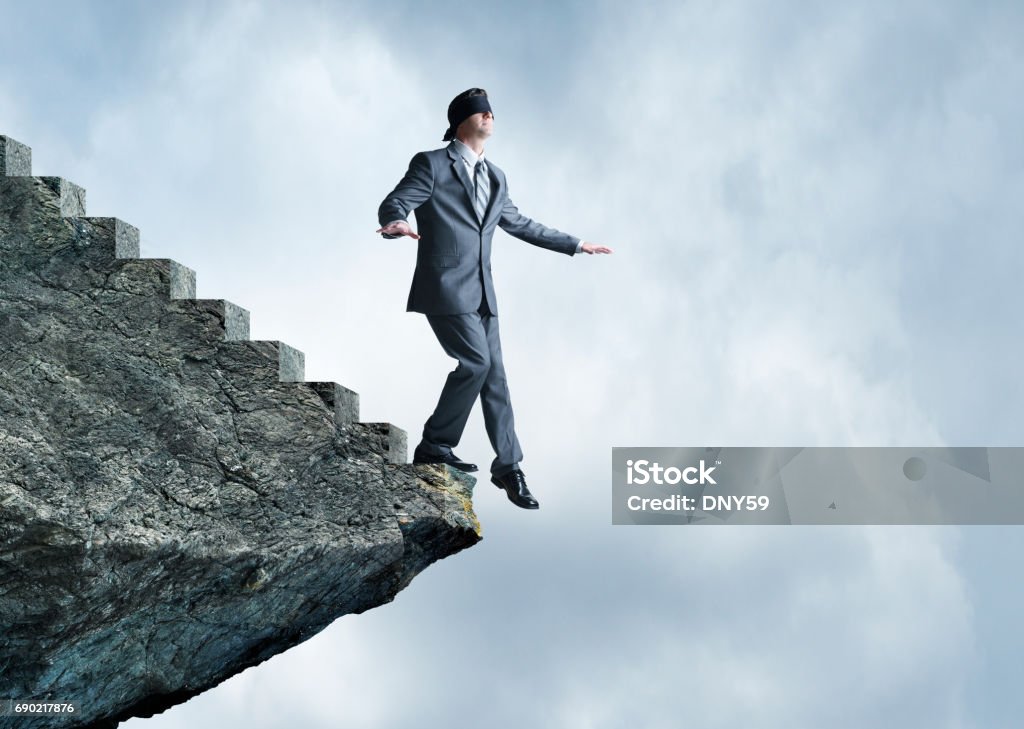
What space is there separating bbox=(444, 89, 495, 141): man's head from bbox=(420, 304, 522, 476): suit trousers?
121cm

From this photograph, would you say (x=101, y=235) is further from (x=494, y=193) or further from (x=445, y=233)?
(x=494, y=193)

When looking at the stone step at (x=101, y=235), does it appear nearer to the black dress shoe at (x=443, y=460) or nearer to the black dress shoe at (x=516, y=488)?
the black dress shoe at (x=443, y=460)

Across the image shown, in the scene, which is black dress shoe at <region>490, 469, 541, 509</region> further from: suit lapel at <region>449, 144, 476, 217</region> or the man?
suit lapel at <region>449, 144, 476, 217</region>

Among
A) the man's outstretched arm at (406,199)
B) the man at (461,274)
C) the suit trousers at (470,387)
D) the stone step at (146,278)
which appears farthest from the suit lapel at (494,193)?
the stone step at (146,278)

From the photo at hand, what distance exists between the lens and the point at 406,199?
793cm

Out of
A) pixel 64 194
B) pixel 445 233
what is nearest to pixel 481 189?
pixel 445 233

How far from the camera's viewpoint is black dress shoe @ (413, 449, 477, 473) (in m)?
7.87

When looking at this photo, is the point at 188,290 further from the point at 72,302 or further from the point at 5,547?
the point at 5,547

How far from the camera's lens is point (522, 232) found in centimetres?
845

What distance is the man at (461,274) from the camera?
7910mm

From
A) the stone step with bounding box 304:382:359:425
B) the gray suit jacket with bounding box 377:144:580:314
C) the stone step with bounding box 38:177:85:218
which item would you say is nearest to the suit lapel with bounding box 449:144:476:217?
the gray suit jacket with bounding box 377:144:580:314

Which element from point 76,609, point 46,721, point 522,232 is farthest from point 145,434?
point 522,232

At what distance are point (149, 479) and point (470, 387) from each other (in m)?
2.14

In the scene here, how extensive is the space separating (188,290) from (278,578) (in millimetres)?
1941
